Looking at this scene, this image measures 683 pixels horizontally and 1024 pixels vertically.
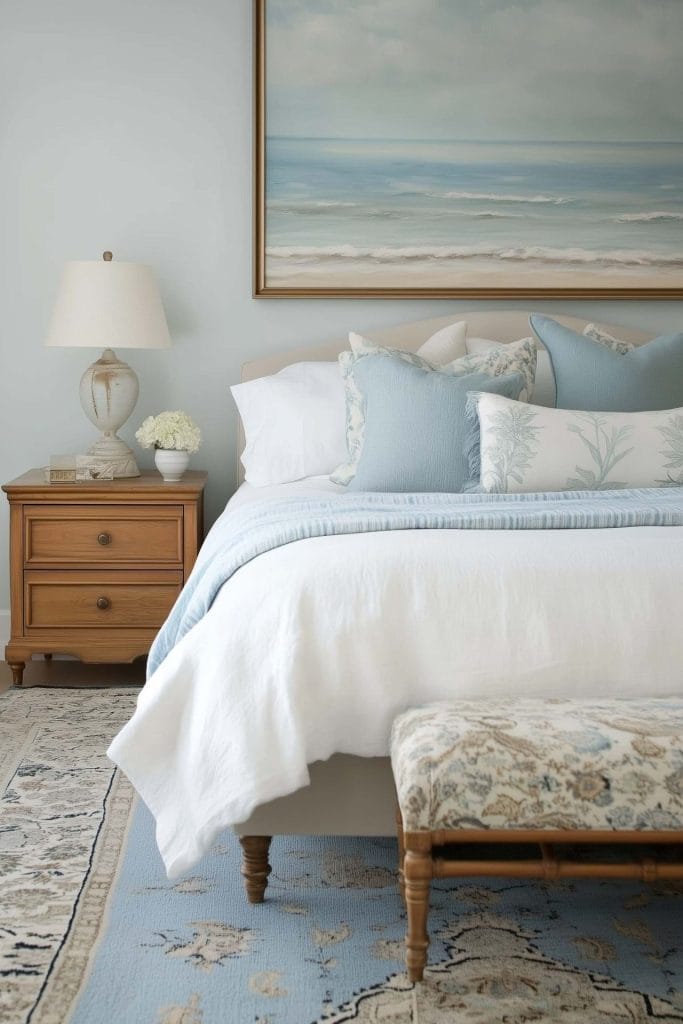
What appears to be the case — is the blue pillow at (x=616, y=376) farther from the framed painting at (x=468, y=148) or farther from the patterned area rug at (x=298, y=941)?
the patterned area rug at (x=298, y=941)

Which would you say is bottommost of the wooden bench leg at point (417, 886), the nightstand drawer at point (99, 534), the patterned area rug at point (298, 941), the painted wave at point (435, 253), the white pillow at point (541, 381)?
the patterned area rug at point (298, 941)

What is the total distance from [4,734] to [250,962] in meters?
1.48

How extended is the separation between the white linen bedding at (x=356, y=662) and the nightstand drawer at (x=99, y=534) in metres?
1.56

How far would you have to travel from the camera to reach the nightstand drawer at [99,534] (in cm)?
359

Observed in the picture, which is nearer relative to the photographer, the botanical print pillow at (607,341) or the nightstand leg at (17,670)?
the botanical print pillow at (607,341)

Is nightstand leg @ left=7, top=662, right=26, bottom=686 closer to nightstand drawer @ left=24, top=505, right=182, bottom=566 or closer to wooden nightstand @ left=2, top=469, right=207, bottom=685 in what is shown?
wooden nightstand @ left=2, top=469, right=207, bottom=685

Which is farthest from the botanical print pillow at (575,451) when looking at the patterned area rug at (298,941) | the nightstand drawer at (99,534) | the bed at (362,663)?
the nightstand drawer at (99,534)

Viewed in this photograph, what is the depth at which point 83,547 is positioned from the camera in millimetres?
3600

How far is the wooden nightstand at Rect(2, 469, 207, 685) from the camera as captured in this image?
141 inches

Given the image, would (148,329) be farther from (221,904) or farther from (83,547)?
(221,904)

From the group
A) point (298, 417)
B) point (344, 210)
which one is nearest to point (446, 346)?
point (298, 417)

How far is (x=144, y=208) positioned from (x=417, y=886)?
9.59 feet

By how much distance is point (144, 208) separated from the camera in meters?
3.98

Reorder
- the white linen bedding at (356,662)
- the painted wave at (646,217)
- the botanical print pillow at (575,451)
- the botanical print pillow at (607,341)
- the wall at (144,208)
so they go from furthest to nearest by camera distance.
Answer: the painted wave at (646,217), the wall at (144,208), the botanical print pillow at (607,341), the botanical print pillow at (575,451), the white linen bedding at (356,662)
